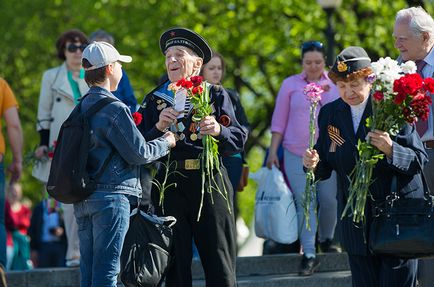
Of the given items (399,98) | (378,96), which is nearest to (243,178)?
(378,96)

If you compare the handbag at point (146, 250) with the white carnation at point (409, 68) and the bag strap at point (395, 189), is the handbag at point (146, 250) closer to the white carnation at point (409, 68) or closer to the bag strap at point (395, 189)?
the bag strap at point (395, 189)

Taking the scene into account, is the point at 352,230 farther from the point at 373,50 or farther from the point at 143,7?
the point at 143,7

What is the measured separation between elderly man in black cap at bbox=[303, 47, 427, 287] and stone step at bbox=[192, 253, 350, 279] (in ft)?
9.66

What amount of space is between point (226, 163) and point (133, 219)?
2455mm

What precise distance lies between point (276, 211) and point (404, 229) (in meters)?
3.51

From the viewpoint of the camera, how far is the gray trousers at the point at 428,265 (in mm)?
8203

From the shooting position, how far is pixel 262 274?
419 inches

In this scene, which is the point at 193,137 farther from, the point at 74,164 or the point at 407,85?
the point at 407,85

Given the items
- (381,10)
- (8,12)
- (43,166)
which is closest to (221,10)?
(381,10)

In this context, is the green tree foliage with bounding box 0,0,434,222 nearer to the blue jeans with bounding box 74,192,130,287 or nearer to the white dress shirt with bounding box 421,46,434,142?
the white dress shirt with bounding box 421,46,434,142

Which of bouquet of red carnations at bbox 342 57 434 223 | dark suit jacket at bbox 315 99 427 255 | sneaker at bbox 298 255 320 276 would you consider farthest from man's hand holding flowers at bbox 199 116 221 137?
sneaker at bbox 298 255 320 276

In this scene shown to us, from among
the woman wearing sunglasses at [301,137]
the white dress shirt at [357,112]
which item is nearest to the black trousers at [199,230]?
the white dress shirt at [357,112]

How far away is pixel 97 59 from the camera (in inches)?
294

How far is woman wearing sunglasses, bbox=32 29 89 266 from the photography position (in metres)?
10.5
